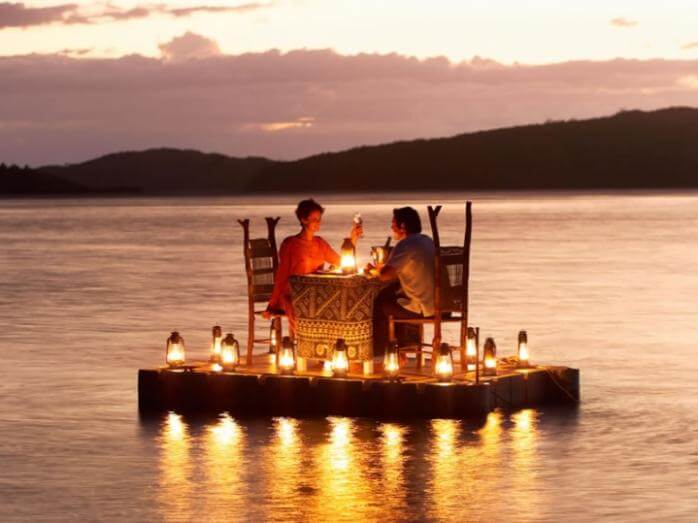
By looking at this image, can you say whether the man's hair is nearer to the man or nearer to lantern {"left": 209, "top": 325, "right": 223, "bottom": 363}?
the man

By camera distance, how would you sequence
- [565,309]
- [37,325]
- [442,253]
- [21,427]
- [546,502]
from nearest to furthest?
[546,502] < [21,427] < [442,253] < [37,325] < [565,309]

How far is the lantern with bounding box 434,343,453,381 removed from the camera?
1255 centimetres

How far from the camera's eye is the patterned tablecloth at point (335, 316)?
13.2m

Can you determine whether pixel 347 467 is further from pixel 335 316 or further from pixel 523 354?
pixel 523 354

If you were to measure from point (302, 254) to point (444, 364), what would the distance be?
5.38 ft

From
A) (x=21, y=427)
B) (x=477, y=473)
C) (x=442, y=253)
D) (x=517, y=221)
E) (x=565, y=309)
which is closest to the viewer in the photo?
(x=477, y=473)

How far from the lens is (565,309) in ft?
72.8

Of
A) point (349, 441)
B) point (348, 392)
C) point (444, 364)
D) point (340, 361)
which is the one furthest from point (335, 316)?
point (349, 441)

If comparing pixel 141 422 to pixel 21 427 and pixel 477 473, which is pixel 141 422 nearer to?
pixel 21 427

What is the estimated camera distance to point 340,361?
12875 mm

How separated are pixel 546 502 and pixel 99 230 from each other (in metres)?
59.0

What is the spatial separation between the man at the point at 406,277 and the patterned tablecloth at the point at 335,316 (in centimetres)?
12

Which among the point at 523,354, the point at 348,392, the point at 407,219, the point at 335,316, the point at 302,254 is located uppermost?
the point at 407,219

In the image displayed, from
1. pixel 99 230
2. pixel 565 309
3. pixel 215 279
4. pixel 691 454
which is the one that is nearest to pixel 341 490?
pixel 691 454
